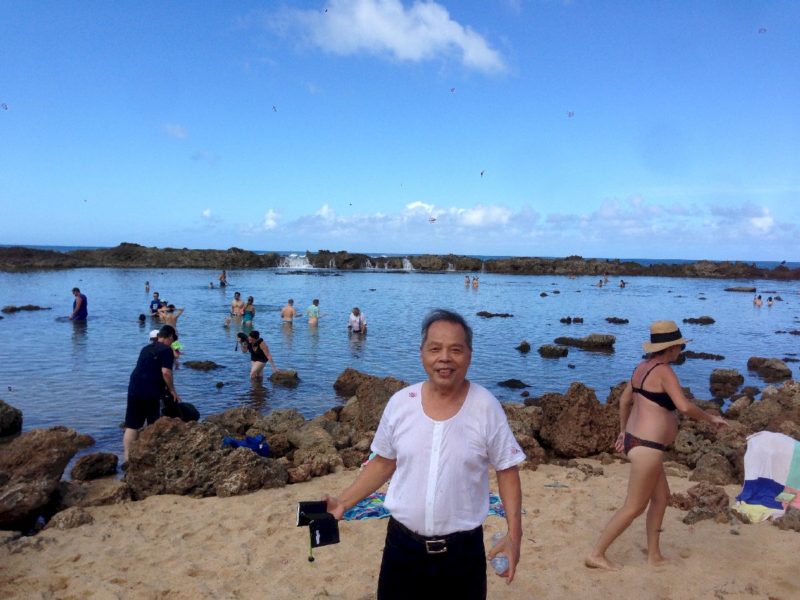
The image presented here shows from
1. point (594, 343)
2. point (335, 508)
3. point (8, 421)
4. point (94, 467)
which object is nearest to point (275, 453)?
point (94, 467)

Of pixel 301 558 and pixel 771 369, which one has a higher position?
pixel 301 558

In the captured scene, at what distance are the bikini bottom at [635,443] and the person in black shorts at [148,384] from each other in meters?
5.91

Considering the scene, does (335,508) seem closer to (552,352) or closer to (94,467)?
(94,467)

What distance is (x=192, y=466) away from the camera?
6.87 metres

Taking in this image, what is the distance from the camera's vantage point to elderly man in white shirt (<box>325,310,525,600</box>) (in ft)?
8.71

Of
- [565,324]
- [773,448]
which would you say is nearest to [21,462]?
[773,448]

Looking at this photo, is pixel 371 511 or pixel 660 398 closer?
pixel 660 398

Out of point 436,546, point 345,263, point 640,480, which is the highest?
point 345,263

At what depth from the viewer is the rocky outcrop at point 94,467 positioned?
7.63 m

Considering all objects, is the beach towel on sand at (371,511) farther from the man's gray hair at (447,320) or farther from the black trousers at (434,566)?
the man's gray hair at (447,320)

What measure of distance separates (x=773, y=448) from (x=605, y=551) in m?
2.71

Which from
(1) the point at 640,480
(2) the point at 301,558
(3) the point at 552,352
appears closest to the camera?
(1) the point at 640,480

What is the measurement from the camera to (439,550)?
264 centimetres

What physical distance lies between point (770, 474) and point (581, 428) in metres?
2.66
